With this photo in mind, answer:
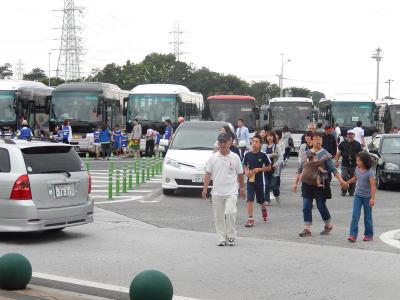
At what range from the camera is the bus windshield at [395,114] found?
43000 millimetres

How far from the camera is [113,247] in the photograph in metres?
11.4

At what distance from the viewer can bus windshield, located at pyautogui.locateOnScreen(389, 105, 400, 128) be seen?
43.0 meters

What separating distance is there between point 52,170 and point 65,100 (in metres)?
25.6

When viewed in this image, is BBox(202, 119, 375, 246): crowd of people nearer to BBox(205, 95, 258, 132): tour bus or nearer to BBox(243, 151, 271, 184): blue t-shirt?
BBox(243, 151, 271, 184): blue t-shirt

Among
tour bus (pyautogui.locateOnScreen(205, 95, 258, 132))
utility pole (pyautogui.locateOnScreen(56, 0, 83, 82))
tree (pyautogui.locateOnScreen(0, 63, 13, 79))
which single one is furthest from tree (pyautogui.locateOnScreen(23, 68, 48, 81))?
tour bus (pyautogui.locateOnScreen(205, 95, 258, 132))

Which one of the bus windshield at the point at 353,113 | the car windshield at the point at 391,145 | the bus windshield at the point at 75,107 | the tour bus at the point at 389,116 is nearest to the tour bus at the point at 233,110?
the bus windshield at the point at 353,113

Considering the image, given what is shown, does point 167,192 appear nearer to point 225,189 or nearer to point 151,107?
point 225,189

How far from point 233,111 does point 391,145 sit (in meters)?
20.6

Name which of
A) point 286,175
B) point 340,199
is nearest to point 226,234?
point 340,199

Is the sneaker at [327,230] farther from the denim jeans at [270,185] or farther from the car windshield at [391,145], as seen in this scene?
the car windshield at [391,145]

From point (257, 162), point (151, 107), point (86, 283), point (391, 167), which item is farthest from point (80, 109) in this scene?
point (86, 283)

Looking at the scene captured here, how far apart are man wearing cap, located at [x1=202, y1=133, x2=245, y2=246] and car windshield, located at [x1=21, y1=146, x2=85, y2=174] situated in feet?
6.99

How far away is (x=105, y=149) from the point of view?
1359 inches

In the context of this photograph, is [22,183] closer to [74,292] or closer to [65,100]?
[74,292]
